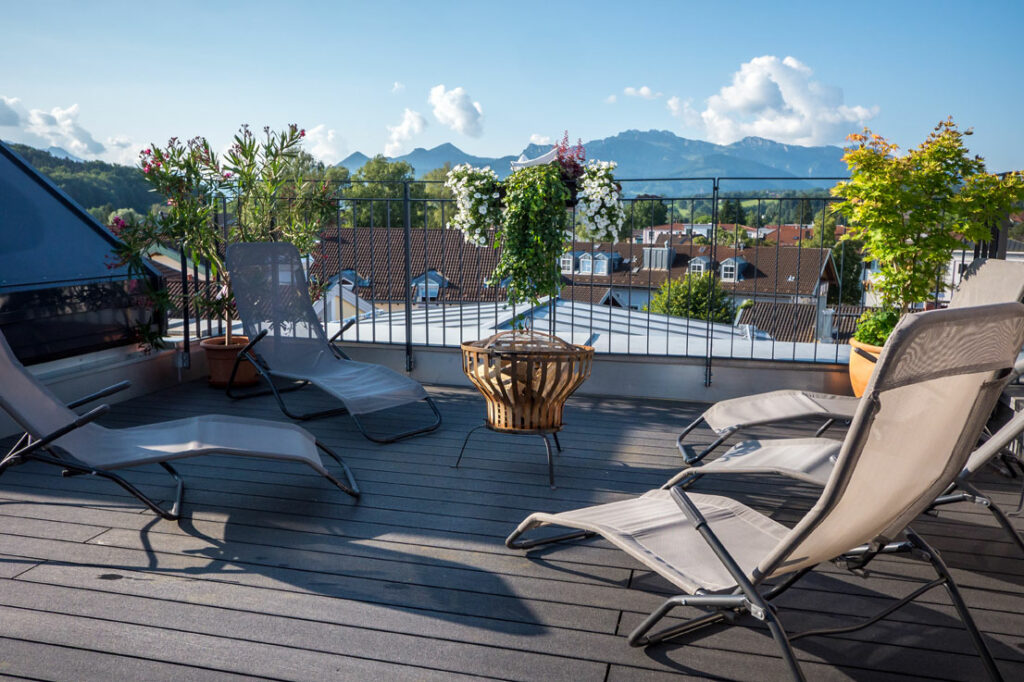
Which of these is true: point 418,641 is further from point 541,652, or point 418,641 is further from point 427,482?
point 427,482

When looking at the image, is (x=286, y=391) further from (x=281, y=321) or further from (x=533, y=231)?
(x=533, y=231)

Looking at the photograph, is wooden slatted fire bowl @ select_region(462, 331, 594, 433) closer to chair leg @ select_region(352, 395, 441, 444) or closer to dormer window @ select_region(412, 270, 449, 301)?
chair leg @ select_region(352, 395, 441, 444)

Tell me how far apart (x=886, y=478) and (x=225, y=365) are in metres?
4.55

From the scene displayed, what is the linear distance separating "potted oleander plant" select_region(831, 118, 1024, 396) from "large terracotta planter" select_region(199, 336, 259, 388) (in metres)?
3.97

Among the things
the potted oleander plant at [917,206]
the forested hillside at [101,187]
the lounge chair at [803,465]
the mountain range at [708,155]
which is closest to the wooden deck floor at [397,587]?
the lounge chair at [803,465]

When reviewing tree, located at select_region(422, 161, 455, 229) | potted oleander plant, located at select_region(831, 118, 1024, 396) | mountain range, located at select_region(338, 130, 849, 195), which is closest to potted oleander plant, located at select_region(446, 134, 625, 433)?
tree, located at select_region(422, 161, 455, 229)

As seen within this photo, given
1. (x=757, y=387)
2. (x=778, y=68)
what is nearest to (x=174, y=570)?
(x=757, y=387)

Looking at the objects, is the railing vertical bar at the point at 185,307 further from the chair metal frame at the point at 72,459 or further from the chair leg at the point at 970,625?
the chair leg at the point at 970,625

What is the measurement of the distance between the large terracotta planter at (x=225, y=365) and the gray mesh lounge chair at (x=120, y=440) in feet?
6.65

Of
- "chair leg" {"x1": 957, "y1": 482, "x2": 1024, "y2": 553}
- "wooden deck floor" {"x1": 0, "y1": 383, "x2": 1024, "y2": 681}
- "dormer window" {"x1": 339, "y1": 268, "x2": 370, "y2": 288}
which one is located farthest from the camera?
"dormer window" {"x1": 339, "y1": 268, "x2": 370, "y2": 288}

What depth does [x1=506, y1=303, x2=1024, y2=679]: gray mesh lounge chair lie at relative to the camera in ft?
4.91

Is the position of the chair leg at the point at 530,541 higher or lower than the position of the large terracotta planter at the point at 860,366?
lower

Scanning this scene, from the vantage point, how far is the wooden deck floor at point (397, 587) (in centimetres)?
198

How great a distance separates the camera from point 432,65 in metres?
80.1
